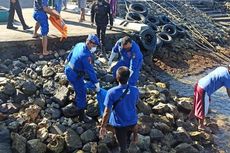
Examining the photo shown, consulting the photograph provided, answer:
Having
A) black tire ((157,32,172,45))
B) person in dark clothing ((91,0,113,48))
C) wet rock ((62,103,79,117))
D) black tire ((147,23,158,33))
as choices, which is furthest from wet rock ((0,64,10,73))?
black tire ((147,23,158,33))

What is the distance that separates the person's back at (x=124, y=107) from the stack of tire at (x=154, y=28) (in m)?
6.94

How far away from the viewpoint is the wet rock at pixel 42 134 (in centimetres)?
747

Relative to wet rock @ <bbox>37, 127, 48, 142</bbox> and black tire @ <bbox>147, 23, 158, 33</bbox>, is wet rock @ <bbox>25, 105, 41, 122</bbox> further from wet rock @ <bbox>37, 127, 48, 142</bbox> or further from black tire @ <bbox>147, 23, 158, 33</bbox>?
black tire @ <bbox>147, 23, 158, 33</bbox>

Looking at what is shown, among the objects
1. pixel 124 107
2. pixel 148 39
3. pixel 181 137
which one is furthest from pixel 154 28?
pixel 124 107

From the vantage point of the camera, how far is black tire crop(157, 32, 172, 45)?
1462cm

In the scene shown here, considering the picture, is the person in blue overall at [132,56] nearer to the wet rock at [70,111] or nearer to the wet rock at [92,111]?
the wet rock at [92,111]

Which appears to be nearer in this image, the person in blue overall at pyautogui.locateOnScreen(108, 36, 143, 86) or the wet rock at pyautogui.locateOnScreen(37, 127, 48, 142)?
the wet rock at pyautogui.locateOnScreen(37, 127, 48, 142)

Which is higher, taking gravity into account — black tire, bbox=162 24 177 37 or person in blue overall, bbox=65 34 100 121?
person in blue overall, bbox=65 34 100 121

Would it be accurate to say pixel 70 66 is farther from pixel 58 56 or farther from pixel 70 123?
pixel 58 56

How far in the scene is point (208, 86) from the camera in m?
8.42

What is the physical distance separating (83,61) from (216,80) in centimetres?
279

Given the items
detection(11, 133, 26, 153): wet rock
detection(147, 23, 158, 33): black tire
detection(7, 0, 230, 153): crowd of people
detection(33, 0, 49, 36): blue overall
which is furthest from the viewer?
detection(147, 23, 158, 33): black tire

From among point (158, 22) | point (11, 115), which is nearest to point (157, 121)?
point (11, 115)

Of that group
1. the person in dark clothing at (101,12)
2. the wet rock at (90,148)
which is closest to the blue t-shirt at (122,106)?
the wet rock at (90,148)
